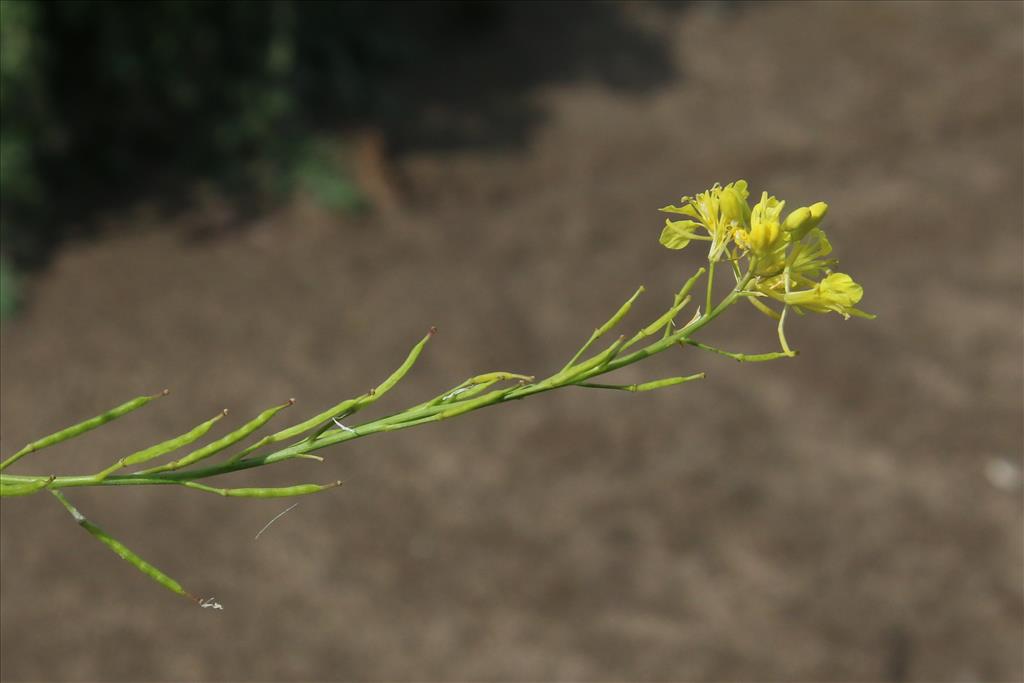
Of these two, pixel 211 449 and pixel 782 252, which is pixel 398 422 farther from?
pixel 782 252

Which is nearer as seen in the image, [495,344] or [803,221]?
[803,221]

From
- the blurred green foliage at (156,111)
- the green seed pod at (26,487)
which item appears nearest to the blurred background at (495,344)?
the blurred green foliage at (156,111)

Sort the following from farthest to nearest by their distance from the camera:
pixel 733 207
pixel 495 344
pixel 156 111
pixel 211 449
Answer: pixel 156 111 < pixel 495 344 < pixel 733 207 < pixel 211 449

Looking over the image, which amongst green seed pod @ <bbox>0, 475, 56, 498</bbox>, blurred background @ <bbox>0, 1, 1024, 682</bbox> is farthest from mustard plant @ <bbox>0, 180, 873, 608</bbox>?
blurred background @ <bbox>0, 1, 1024, 682</bbox>

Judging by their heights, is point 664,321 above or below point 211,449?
above

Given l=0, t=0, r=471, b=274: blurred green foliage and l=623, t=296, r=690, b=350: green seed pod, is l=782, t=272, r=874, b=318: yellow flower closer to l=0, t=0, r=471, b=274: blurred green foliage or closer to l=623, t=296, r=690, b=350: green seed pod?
l=623, t=296, r=690, b=350: green seed pod

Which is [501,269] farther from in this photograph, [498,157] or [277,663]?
[277,663]

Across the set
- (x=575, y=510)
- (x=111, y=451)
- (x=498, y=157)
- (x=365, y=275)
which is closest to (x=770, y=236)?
(x=575, y=510)

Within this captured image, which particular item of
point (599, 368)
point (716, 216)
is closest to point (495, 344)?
point (716, 216)
